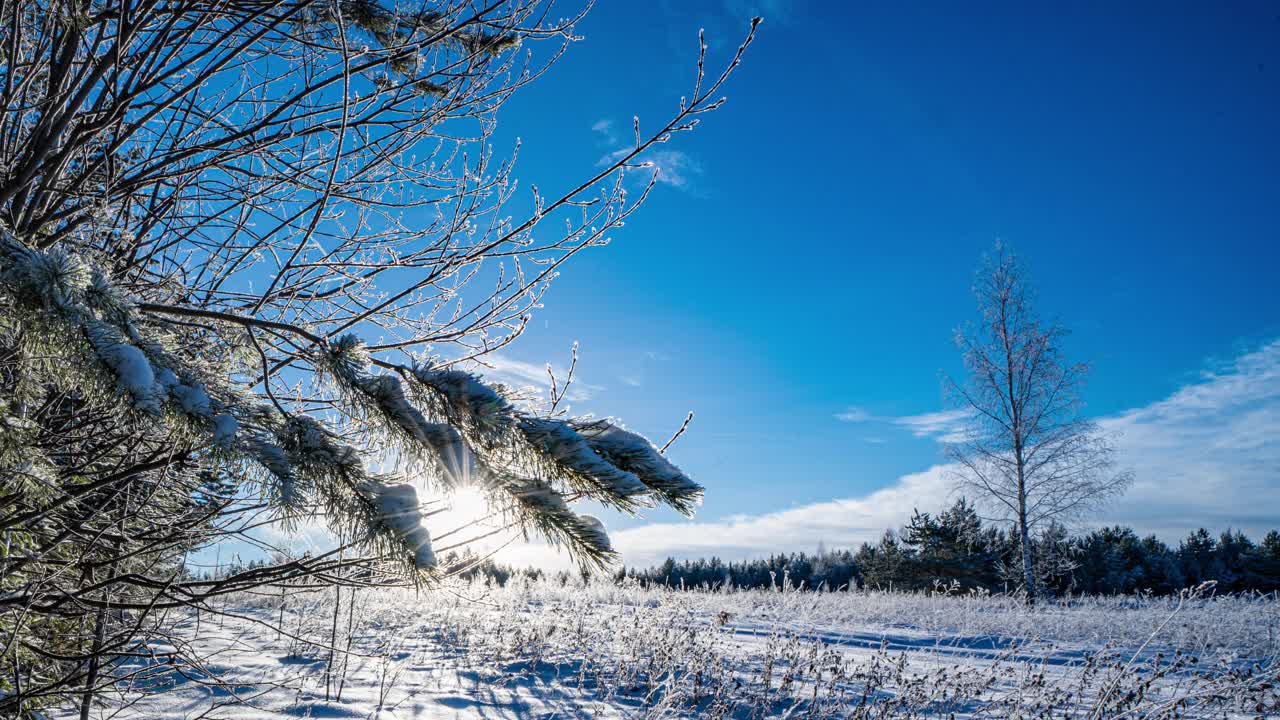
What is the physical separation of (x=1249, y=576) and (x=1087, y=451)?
30.9 m

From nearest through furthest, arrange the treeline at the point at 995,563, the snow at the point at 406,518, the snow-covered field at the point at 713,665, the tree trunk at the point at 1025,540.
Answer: the snow at the point at 406,518 → the snow-covered field at the point at 713,665 → the tree trunk at the point at 1025,540 → the treeline at the point at 995,563

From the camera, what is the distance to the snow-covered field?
4.19 metres

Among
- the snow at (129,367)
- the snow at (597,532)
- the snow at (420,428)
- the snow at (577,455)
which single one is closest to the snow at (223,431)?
the snow at (129,367)

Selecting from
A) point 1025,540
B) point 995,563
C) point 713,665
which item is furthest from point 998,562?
point 713,665

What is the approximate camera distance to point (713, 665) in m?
5.77

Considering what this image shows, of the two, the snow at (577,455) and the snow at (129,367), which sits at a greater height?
the snow at (129,367)

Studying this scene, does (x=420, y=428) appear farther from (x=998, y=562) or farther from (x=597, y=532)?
(x=998, y=562)

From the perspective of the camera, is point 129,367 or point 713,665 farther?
point 713,665

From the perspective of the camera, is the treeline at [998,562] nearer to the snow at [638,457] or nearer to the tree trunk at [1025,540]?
the tree trunk at [1025,540]

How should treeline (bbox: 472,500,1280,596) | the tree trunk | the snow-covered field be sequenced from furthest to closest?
treeline (bbox: 472,500,1280,596) → the tree trunk → the snow-covered field

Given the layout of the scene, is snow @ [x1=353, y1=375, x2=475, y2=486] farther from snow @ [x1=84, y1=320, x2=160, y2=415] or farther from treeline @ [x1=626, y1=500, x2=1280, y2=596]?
treeline @ [x1=626, y1=500, x2=1280, y2=596]

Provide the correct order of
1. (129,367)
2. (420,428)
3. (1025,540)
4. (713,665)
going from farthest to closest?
(1025,540) < (713,665) < (420,428) < (129,367)

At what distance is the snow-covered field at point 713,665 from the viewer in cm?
419

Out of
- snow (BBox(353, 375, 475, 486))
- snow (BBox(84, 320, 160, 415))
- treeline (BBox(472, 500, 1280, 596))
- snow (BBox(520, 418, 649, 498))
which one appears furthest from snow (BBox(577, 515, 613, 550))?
treeline (BBox(472, 500, 1280, 596))
